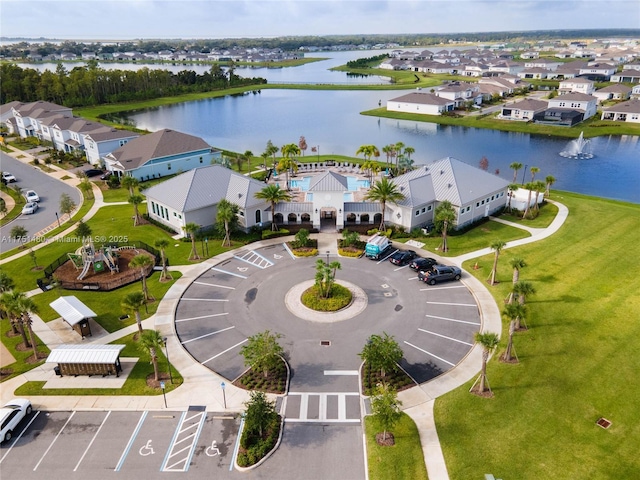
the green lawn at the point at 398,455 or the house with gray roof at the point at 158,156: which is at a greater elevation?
the house with gray roof at the point at 158,156

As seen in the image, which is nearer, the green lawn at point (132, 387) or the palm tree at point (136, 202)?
the green lawn at point (132, 387)

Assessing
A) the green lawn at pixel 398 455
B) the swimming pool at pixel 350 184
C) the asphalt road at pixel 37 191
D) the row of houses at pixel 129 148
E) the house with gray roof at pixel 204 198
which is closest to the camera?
the green lawn at pixel 398 455

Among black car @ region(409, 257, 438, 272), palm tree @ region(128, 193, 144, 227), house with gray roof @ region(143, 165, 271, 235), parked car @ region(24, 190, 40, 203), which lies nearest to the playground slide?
house with gray roof @ region(143, 165, 271, 235)

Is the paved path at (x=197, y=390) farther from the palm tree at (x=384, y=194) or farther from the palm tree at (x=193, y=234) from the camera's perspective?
the palm tree at (x=384, y=194)

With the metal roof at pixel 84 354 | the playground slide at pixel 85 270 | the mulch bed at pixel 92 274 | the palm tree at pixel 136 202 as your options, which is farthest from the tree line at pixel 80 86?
the metal roof at pixel 84 354

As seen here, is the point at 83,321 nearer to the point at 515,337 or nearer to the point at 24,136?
the point at 515,337

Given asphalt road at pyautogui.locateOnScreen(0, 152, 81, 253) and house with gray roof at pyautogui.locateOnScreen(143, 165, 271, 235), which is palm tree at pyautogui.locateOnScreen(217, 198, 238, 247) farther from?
asphalt road at pyautogui.locateOnScreen(0, 152, 81, 253)
